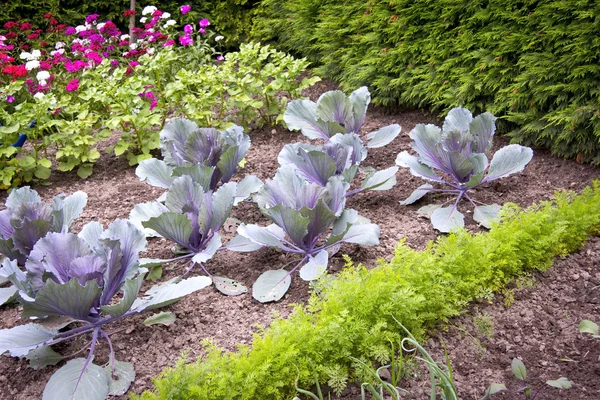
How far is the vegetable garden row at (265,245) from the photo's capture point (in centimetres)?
223

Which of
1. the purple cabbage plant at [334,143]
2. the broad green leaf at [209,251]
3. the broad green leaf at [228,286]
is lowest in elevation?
the broad green leaf at [228,286]

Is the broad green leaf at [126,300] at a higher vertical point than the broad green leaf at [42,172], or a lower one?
higher

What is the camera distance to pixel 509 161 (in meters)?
3.55

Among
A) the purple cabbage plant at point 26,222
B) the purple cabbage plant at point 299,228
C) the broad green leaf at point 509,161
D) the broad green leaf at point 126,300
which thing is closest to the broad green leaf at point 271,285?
the purple cabbage plant at point 299,228

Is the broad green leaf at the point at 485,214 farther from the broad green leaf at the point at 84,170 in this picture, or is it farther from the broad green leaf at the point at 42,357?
the broad green leaf at the point at 84,170

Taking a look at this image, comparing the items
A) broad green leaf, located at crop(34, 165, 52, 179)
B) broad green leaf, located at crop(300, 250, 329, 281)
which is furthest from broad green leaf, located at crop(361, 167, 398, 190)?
broad green leaf, located at crop(34, 165, 52, 179)

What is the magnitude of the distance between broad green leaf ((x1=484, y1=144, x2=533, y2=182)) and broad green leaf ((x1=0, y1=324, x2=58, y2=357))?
104 inches

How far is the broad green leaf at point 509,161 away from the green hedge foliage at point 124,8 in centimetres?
499

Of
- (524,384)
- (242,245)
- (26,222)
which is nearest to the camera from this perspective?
(524,384)

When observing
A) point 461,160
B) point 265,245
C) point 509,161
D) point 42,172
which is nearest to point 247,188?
point 265,245

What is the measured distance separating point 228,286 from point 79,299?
Result: 787mm

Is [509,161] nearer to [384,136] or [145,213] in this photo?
[384,136]

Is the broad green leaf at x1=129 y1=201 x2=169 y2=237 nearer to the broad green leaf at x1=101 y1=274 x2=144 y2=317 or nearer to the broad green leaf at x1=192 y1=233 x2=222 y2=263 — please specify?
the broad green leaf at x1=192 y1=233 x2=222 y2=263

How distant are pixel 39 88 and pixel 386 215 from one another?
3.19 metres
